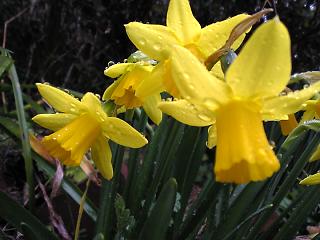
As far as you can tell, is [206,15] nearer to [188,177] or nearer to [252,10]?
[252,10]

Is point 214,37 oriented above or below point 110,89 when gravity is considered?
above

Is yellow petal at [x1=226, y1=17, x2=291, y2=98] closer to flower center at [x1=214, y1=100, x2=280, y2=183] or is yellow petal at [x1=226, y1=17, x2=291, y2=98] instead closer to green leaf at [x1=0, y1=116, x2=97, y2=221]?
flower center at [x1=214, y1=100, x2=280, y2=183]

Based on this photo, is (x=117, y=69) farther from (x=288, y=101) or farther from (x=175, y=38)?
(x=288, y=101)

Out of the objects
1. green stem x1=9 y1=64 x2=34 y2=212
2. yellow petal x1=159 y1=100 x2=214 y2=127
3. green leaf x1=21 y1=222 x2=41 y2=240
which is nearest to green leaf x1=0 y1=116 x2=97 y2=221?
green stem x1=9 y1=64 x2=34 y2=212

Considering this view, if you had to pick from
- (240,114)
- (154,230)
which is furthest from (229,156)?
(154,230)

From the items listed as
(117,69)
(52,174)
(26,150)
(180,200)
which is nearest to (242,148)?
(117,69)
